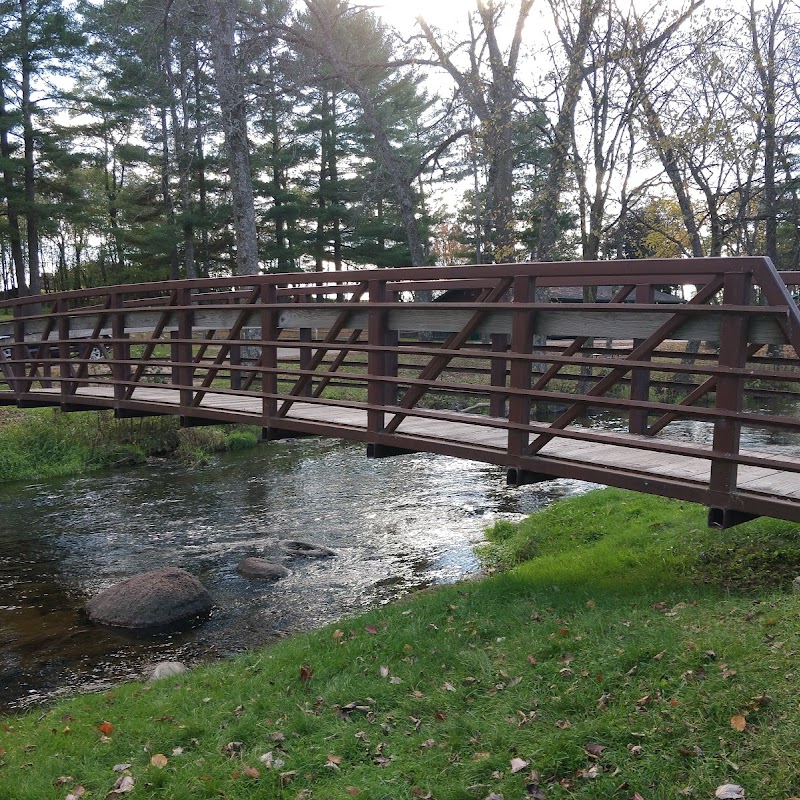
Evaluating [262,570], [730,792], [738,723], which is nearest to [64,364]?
[262,570]

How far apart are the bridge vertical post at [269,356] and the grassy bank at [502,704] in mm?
2272

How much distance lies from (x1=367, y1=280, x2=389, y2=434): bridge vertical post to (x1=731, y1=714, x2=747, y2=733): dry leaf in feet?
12.5

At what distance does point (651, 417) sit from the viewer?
66.9ft

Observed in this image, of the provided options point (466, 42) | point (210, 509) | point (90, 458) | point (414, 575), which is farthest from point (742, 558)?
point (466, 42)

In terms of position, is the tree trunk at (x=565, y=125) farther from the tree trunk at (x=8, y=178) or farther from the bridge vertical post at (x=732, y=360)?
the tree trunk at (x=8, y=178)

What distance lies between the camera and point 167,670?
680 centimetres

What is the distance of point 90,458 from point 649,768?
1525 centimetres

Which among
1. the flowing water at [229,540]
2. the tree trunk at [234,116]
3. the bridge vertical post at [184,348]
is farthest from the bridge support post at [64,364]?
the tree trunk at [234,116]

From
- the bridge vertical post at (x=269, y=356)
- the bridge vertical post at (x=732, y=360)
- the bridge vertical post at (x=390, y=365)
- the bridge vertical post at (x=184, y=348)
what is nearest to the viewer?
the bridge vertical post at (x=732, y=360)

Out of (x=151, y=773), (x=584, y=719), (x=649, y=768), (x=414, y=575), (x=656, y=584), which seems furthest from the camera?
(x=414, y=575)

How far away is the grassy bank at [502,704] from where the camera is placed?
387 centimetres

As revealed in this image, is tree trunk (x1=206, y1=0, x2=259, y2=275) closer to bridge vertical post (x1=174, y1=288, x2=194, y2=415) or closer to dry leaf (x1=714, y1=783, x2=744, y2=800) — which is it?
bridge vertical post (x1=174, y1=288, x2=194, y2=415)

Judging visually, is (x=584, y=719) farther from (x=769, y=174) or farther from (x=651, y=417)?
(x=769, y=174)

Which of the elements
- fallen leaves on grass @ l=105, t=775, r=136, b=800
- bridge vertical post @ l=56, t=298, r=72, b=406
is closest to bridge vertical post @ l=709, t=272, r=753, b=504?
fallen leaves on grass @ l=105, t=775, r=136, b=800
